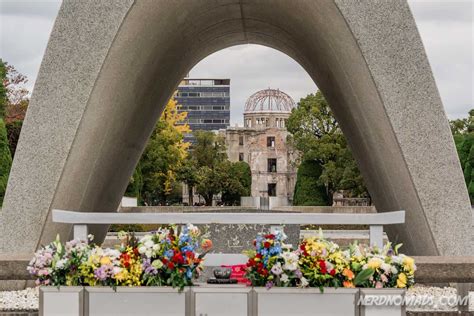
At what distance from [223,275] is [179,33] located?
546cm

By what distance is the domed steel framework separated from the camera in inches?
3088

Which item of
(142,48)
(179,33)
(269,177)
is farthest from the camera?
(269,177)

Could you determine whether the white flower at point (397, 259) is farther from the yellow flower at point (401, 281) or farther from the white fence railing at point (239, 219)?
the white fence railing at point (239, 219)

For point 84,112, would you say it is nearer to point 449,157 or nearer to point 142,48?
point 142,48

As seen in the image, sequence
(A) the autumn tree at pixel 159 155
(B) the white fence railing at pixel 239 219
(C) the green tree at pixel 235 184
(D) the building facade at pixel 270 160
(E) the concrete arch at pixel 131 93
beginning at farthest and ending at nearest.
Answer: (D) the building facade at pixel 270 160 < (C) the green tree at pixel 235 184 < (A) the autumn tree at pixel 159 155 < (E) the concrete arch at pixel 131 93 < (B) the white fence railing at pixel 239 219

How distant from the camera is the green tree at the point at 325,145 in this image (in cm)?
3785

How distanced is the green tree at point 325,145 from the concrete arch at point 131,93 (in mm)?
27385

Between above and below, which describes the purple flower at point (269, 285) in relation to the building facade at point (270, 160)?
below

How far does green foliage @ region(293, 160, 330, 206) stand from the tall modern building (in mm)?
94311

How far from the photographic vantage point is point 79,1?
9203mm

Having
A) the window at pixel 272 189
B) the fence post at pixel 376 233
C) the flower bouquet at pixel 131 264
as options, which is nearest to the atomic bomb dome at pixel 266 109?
the window at pixel 272 189

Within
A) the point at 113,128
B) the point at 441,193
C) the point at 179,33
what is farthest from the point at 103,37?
the point at 441,193

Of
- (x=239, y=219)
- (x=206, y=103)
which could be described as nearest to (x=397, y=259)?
(x=239, y=219)

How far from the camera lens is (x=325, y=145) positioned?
39.4 metres
